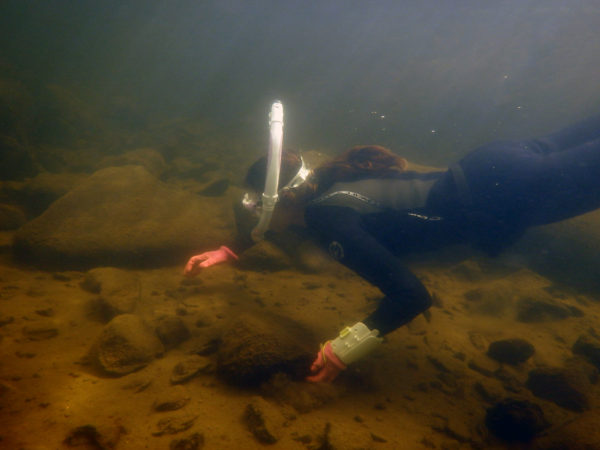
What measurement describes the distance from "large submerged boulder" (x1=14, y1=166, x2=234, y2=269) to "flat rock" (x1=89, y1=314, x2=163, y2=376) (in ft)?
6.73

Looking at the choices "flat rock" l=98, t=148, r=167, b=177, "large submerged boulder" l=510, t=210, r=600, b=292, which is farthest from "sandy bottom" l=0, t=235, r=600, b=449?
"flat rock" l=98, t=148, r=167, b=177

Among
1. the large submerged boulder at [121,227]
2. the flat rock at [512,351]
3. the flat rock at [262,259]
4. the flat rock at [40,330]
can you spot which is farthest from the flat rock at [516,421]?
the large submerged boulder at [121,227]

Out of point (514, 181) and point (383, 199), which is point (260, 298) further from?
point (514, 181)

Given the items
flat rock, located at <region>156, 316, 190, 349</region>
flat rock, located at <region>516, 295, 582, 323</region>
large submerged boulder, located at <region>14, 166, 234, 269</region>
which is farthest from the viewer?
large submerged boulder, located at <region>14, 166, 234, 269</region>

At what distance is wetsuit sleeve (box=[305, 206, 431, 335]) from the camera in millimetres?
2650

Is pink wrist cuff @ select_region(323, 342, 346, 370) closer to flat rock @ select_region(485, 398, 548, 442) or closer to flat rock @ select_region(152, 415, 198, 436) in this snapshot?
flat rock @ select_region(152, 415, 198, 436)

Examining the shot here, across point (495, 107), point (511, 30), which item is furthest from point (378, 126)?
point (511, 30)

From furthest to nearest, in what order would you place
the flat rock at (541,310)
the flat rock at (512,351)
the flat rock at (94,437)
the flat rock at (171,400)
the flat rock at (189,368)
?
the flat rock at (541,310) < the flat rock at (512,351) < the flat rock at (189,368) < the flat rock at (171,400) < the flat rock at (94,437)

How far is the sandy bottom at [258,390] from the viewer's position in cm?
207

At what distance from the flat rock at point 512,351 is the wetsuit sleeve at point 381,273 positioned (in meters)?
1.46

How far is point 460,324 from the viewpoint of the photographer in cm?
410

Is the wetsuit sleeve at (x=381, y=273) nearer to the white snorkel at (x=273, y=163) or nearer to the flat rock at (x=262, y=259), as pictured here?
the white snorkel at (x=273, y=163)

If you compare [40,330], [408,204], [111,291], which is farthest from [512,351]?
[40,330]

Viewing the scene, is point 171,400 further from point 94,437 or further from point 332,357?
point 332,357
